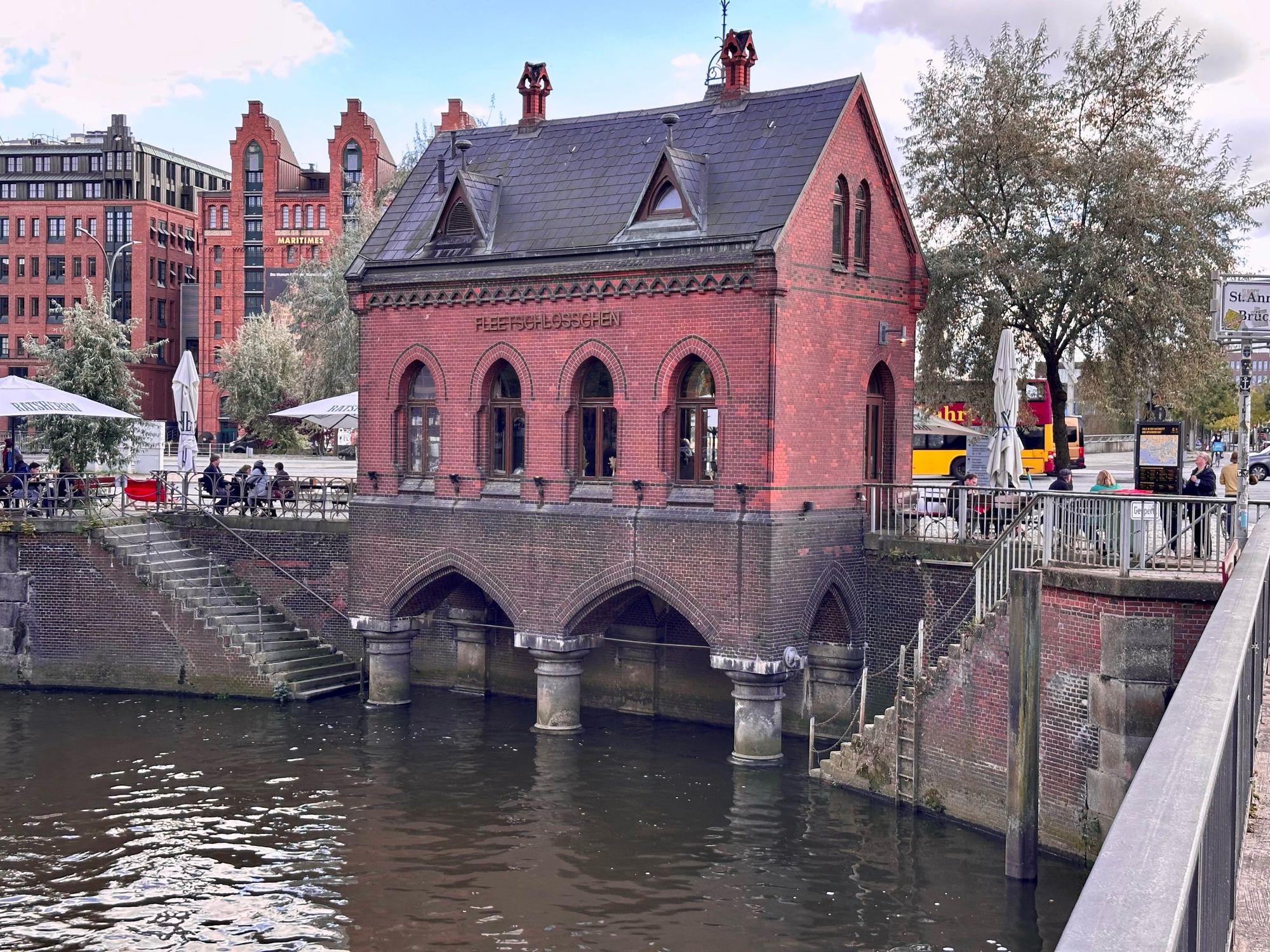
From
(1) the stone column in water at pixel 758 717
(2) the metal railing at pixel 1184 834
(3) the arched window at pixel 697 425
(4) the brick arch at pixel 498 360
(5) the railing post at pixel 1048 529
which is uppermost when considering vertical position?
(4) the brick arch at pixel 498 360

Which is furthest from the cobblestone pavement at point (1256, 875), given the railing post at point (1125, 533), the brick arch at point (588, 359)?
the brick arch at point (588, 359)

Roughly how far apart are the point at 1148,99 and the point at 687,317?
1160 centimetres

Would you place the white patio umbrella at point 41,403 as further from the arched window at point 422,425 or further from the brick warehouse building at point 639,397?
the arched window at point 422,425

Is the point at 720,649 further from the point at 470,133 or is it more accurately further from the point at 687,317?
the point at 470,133

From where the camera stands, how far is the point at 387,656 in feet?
86.5

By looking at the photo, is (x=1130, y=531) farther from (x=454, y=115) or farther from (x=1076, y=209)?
(x=454, y=115)

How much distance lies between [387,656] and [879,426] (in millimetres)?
10217

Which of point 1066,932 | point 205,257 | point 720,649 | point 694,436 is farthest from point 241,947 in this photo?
point 205,257

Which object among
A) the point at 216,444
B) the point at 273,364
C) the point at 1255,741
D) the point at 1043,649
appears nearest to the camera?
the point at 1255,741

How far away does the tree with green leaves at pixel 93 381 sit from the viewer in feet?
112

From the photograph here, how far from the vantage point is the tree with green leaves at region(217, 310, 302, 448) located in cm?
6494

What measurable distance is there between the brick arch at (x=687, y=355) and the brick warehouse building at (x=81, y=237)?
7070 centimetres

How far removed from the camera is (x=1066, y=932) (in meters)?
2.41

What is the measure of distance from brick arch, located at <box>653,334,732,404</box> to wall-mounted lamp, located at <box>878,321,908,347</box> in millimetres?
3662
